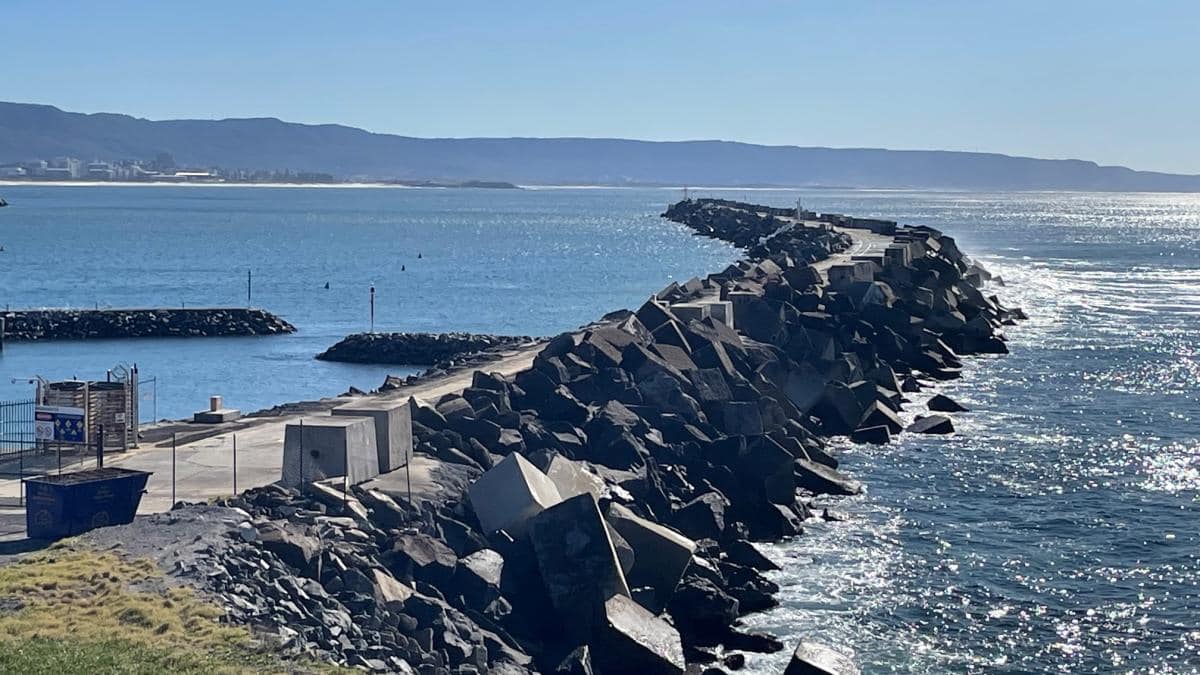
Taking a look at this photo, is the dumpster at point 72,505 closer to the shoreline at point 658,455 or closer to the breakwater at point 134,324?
the shoreline at point 658,455

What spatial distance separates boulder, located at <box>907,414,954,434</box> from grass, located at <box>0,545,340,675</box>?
71.4 feet

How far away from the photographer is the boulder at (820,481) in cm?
2902

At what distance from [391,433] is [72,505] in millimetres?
5240

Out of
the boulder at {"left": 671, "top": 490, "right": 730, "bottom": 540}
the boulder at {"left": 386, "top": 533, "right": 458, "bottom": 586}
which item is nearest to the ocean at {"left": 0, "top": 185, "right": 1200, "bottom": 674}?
the boulder at {"left": 671, "top": 490, "right": 730, "bottom": 540}

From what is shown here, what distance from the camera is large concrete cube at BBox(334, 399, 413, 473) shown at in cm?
2259

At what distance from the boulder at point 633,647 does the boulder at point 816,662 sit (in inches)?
51.9

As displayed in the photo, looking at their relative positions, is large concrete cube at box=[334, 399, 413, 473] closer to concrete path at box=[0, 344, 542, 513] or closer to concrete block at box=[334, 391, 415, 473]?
concrete block at box=[334, 391, 415, 473]

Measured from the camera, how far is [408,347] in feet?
173

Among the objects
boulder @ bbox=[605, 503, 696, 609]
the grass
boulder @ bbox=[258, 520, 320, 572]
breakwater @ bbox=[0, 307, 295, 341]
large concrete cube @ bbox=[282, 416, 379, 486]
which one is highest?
large concrete cube @ bbox=[282, 416, 379, 486]

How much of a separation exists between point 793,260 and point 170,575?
49.5 meters

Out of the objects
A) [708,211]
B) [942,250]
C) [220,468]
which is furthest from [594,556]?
[708,211]

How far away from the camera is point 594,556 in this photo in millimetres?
19281

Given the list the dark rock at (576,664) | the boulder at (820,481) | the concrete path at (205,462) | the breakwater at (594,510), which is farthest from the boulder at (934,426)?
the dark rock at (576,664)

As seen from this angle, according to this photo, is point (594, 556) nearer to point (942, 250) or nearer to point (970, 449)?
point (970, 449)
